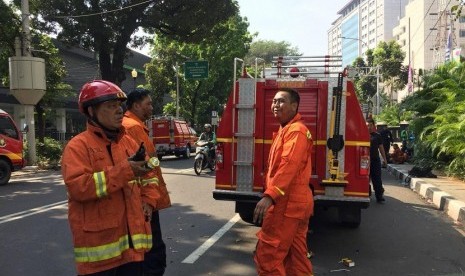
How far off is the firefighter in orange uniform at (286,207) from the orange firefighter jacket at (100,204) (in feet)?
3.84

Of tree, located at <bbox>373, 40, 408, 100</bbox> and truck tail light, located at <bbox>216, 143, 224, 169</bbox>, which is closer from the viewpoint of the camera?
truck tail light, located at <bbox>216, 143, 224, 169</bbox>

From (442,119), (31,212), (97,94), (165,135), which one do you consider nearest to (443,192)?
(442,119)

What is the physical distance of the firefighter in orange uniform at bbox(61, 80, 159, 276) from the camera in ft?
8.27

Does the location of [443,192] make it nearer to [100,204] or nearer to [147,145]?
[147,145]

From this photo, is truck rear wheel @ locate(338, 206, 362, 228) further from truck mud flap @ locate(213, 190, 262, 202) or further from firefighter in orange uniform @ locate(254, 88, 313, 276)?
firefighter in orange uniform @ locate(254, 88, 313, 276)

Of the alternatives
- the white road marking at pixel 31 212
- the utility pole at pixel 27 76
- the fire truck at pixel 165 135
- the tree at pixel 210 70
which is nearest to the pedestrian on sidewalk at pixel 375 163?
the white road marking at pixel 31 212

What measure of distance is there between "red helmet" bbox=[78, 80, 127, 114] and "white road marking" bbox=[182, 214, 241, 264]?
3.21 meters

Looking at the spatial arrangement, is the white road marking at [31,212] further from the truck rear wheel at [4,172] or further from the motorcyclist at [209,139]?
the motorcyclist at [209,139]

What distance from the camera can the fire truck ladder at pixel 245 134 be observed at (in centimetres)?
645

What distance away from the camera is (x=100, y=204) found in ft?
8.43

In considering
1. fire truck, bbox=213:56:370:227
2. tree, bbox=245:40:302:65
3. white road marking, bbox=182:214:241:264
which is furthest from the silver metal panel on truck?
tree, bbox=245:40:302:65

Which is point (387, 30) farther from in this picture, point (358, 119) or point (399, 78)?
point (358, 119)

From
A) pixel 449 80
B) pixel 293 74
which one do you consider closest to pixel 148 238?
pixel 293 74

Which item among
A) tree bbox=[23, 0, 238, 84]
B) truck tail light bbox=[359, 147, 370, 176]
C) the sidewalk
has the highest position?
tree bbox=[23, 0, 238, 84]
